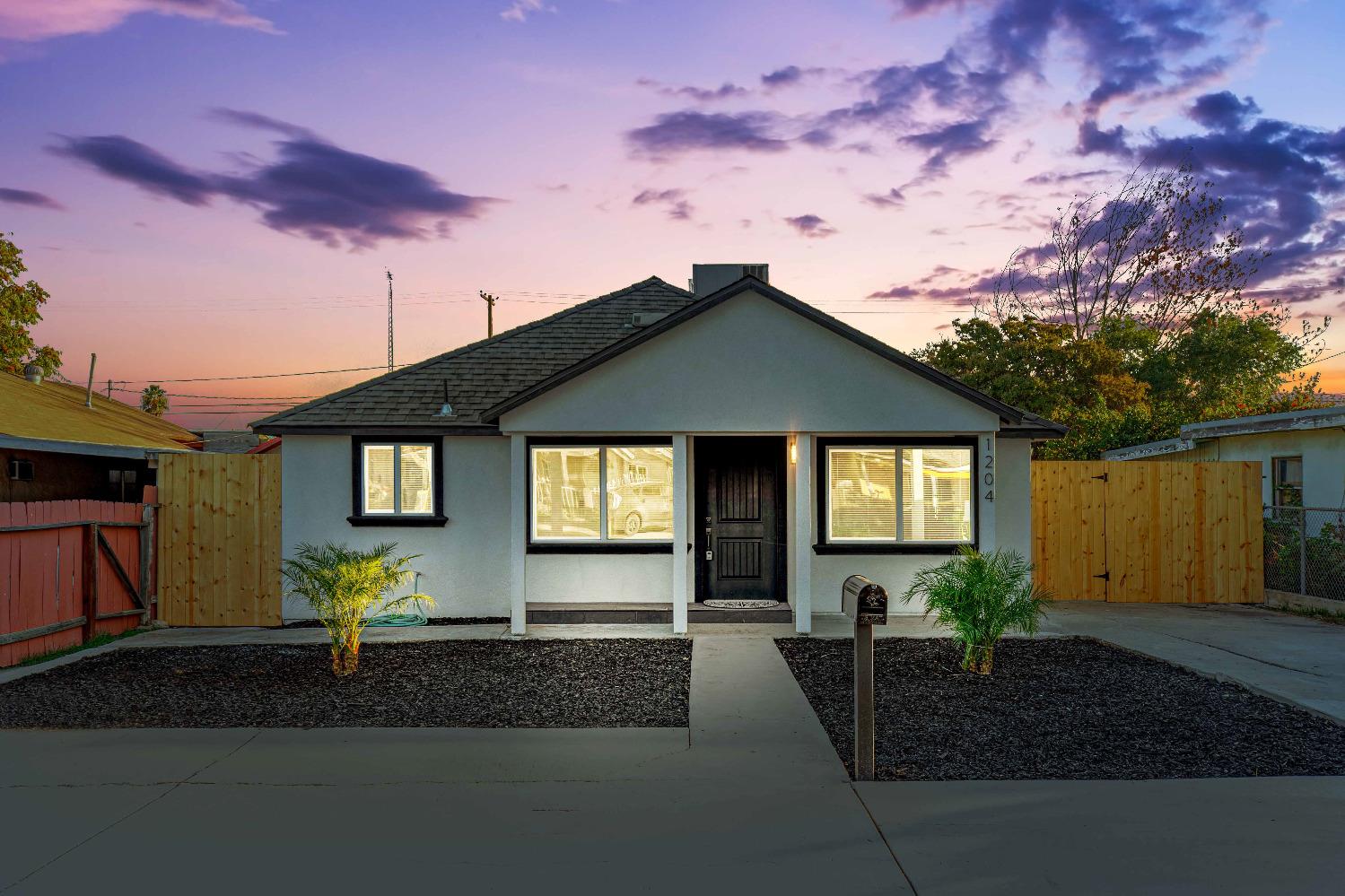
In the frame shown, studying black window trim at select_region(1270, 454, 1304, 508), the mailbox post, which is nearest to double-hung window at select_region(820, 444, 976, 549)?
the mailbox post

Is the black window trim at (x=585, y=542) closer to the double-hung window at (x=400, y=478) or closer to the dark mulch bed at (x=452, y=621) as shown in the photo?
the dark mulch bed at (x=452, y=621)

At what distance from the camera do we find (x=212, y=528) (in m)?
12.1

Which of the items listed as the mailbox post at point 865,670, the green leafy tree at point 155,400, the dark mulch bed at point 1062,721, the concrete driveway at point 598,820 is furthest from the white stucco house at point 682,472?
the green leafy tree at point 155,400

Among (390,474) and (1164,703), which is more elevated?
(390,474)

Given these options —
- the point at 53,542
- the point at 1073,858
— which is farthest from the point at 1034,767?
the point at 53,542

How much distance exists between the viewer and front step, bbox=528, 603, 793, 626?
11547mm

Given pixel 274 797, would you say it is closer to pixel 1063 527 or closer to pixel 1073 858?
pixel 1073 858

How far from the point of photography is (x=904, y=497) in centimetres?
1208

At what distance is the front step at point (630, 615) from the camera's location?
11547 mm

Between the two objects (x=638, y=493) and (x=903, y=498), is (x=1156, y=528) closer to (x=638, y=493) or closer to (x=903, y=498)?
(x=903, y=498)

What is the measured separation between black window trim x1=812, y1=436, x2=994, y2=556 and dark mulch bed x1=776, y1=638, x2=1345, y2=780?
230 cm

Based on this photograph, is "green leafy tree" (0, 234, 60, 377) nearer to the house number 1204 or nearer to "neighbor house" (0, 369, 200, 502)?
"neighbor house" (0, 369, 200, 502)

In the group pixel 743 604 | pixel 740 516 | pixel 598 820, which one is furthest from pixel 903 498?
pixel 598 820

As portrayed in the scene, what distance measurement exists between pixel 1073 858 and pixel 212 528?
36.9 feet
